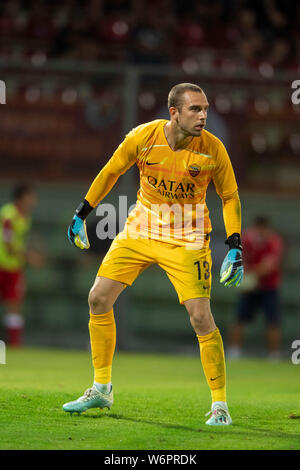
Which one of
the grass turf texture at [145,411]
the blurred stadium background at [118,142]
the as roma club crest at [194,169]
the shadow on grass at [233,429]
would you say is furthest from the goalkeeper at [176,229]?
the blurred stadium background at [118,142]

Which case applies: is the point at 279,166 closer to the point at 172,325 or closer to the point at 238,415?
the point at 172,325

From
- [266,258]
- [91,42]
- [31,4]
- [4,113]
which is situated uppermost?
[31,4]

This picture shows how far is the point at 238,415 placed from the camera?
22.0ft

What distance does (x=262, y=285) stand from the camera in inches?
537

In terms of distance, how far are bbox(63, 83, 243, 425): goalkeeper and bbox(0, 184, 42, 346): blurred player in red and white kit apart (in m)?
6.66

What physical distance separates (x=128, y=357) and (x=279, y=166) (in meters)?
4.27

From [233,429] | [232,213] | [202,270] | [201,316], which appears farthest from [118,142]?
[233,429]

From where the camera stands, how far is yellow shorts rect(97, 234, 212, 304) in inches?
247

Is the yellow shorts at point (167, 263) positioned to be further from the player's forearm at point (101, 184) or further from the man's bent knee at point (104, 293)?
the player's forearm at point (101, 184)

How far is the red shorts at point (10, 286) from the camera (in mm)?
13281

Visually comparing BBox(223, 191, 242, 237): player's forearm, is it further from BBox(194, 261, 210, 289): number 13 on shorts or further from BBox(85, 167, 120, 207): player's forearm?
BBox(85, 167, 120, 207): player's forearm

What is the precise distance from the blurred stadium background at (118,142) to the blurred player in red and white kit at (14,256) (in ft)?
3.23

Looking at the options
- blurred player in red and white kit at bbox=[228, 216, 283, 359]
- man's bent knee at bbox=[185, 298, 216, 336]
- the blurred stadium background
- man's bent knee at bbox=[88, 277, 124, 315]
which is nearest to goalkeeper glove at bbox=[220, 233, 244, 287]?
man's bent knee at bbox=[185, 298, 216, 336]

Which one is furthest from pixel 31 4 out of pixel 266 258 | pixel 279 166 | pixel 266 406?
pixel 266 406
